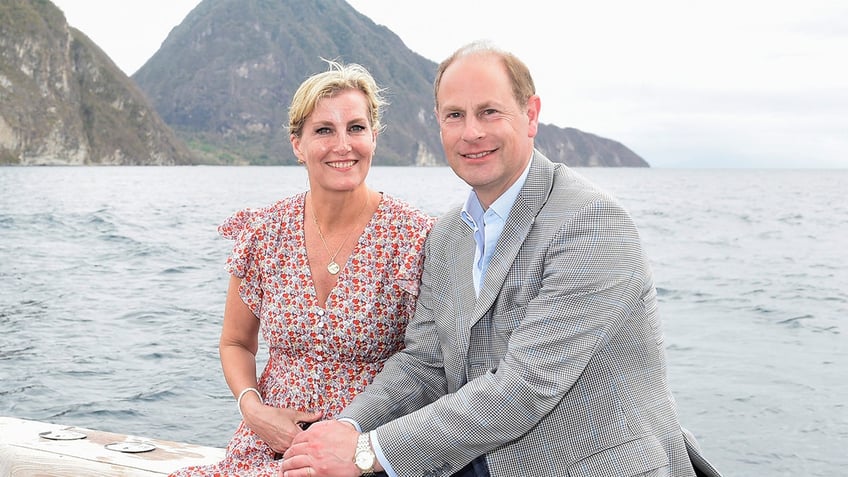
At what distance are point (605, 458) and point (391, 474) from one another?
705 mm

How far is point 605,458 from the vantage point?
Answer: 262cm

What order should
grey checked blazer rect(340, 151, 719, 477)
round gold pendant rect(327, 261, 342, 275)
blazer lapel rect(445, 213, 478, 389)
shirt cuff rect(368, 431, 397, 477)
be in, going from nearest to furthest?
grey checked blazer rect(340, 151, 719, 477), shirt cuff rect(368, 431, 397, 477), blazer lapel rect(445, 213, 478, 389), round gold pendant rect(327, 261, 342, 275)

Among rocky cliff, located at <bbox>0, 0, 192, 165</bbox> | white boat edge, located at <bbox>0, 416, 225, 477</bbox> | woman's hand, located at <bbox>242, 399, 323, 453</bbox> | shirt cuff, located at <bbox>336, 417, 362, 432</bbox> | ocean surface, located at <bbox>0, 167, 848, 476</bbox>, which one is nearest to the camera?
Answer: shirt cuff, located at <bbox>336, 417, 362, 432</bbox>

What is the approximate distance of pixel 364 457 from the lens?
2803 millimetres

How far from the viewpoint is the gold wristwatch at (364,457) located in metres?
2.79

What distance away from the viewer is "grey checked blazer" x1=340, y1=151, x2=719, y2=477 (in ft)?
8.53

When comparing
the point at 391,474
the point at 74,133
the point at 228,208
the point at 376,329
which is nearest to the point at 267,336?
the point at 376,329

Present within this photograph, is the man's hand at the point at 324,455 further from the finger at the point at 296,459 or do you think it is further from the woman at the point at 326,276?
the woman at the point at 326,276

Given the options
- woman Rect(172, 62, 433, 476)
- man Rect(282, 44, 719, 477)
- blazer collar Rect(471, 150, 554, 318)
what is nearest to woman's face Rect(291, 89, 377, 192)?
woman Rect(172, 62, 433, 476)

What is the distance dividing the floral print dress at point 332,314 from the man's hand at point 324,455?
44cm

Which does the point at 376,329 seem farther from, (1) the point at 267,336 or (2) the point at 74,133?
(2) the point at 74,133

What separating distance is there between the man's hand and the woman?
40 cm

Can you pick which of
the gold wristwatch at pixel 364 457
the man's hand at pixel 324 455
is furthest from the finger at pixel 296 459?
the gold wristwatch at pixel 364 457

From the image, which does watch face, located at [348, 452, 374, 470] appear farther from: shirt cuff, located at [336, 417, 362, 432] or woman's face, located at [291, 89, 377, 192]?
woman's face, located at [291, 89, 377, 192]
